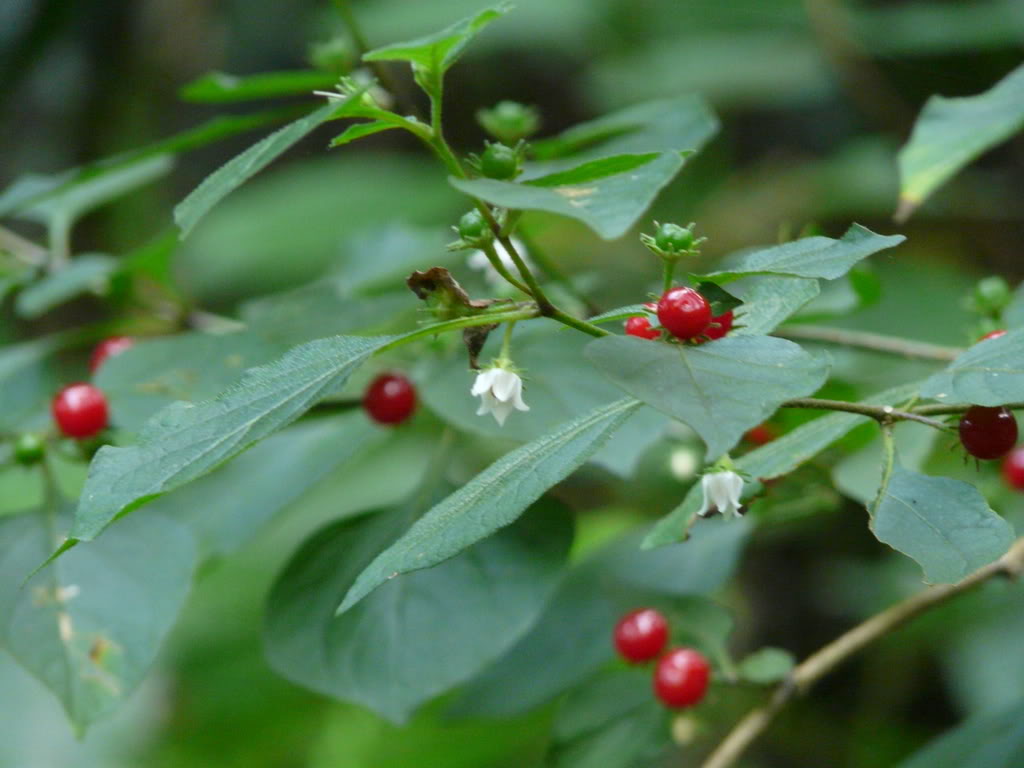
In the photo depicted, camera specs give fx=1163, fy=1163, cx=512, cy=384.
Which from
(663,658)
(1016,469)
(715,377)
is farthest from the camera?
(1016,469)

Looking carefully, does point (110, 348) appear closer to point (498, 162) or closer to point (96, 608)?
point (96, 608)

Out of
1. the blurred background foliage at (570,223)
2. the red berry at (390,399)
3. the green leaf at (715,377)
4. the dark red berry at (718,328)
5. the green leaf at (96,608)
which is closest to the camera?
the green leaf at (715,377)

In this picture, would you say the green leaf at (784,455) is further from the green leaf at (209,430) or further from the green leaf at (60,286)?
the green leaf at (60,286)

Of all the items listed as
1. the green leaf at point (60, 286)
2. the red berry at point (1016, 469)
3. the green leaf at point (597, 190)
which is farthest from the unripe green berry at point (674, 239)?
the green leaf at point (60, 286)

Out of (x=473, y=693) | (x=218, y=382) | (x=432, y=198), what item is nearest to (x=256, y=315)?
(x=218, y=382)

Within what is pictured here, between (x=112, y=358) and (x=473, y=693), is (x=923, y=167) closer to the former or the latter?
(x=473, y=693)

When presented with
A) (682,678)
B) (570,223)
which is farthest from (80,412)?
(570,223)
